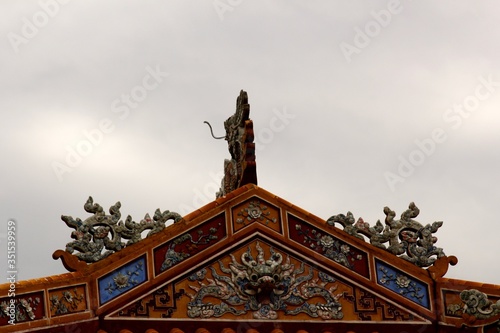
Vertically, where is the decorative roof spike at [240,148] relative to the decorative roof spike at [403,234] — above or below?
above

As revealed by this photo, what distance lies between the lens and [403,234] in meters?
18.1

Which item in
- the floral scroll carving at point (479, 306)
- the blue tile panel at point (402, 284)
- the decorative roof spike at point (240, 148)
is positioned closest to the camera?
the floral scroll carving at point (479, 306)

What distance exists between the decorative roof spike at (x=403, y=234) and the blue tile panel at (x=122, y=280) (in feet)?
8.86

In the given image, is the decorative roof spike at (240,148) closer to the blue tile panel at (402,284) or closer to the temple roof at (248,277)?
the temple roof at (248,277)

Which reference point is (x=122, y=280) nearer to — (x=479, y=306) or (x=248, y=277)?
(x=248, y=277)

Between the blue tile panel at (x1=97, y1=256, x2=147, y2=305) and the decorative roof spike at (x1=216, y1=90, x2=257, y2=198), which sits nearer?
the blue tile panel at (x1=97, y1=256, x2=147, y2=305)

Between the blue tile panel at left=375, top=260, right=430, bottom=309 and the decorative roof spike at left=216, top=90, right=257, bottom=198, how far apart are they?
205 centimetres

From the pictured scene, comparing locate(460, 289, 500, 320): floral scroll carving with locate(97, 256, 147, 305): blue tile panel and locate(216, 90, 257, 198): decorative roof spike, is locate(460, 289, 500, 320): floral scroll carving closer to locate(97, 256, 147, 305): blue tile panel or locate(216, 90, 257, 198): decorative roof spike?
locate(216, 90, 257, 198): decorative roof spike

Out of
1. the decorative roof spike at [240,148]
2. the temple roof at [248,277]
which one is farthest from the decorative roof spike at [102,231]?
the decorative roof spike at [240,148]

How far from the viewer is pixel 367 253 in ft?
59.0

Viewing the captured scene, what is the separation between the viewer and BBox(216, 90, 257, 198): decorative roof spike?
18.2 meters

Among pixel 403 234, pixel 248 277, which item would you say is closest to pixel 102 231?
pixel 248 277

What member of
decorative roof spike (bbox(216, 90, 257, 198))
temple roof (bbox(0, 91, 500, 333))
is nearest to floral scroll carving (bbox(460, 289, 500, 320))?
temple roof (bbox(0, 91, 500, 333))

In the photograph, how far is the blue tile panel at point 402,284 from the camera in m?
17.9
